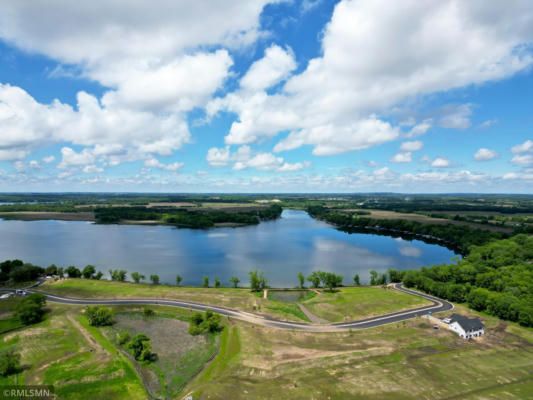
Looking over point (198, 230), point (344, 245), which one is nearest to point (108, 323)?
point (344, 245)

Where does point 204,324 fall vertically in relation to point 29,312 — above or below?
below

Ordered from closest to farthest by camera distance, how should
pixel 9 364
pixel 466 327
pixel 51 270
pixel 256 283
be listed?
pixel 9 364, pixel 466 327, pixel 256 283, pixel 51 270

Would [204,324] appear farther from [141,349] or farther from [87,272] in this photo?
[87,272]

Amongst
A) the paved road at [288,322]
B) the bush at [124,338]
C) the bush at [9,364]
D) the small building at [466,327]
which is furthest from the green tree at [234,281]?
the small building at [466,327]

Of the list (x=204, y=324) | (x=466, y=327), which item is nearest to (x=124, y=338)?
(x=204, y=324)

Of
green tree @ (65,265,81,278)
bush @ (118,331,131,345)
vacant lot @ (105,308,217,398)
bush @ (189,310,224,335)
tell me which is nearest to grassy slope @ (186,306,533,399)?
vacant lot @ (105,308,217,398)

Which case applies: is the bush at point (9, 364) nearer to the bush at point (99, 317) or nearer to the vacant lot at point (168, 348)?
the vacant lot at point (168, 348)

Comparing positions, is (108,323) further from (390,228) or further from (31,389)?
(390,228)
